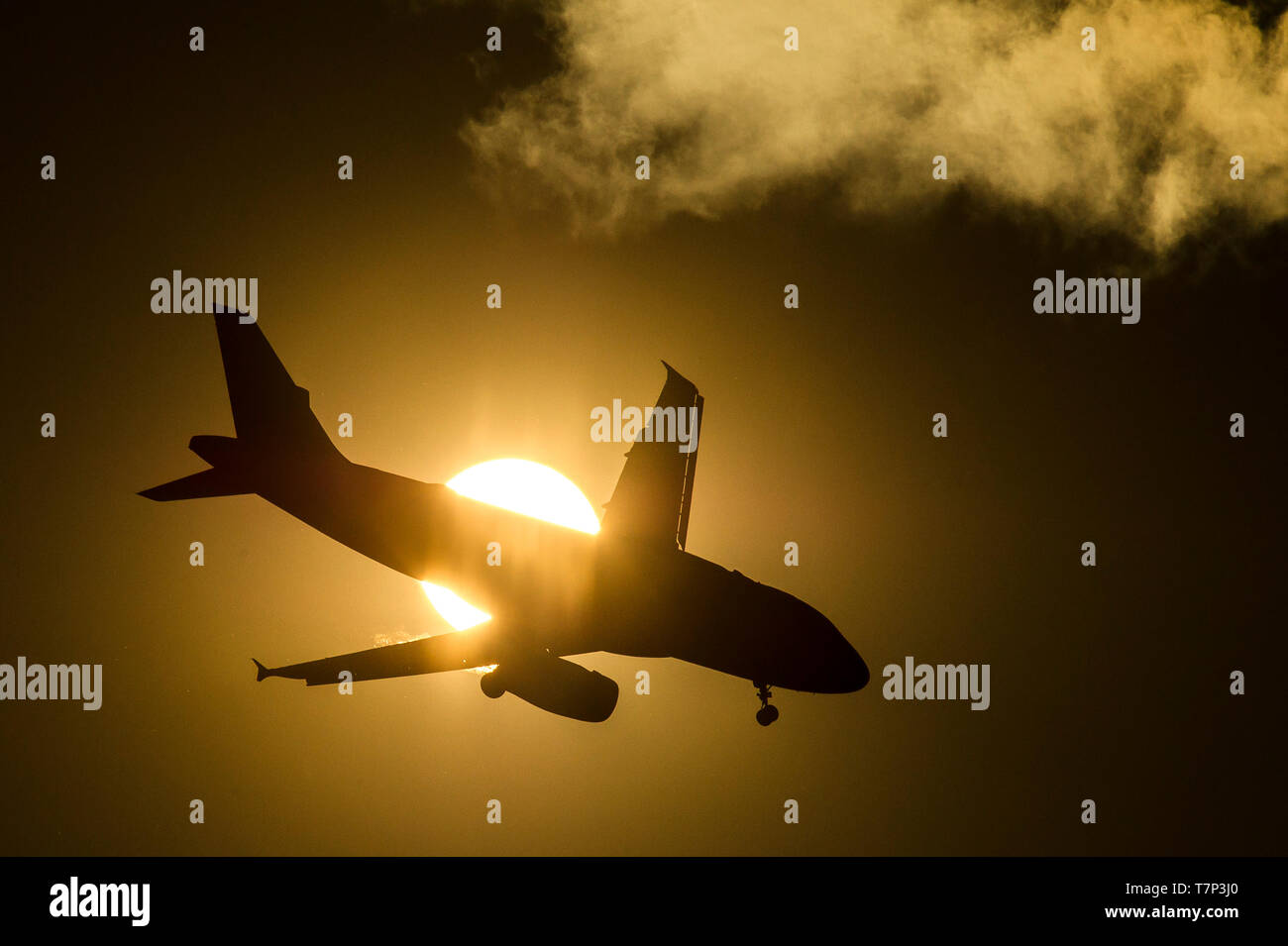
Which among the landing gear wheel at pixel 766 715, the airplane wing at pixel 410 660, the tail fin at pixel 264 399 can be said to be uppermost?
the tail fin at pixel 264 399

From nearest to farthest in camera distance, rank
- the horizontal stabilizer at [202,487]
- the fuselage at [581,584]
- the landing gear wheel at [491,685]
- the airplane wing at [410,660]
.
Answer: the horizontal stabilizer at [202,487], the fuselage at [581,584], the landing gear wheel at [491,685], the airplane wing at [410,660]

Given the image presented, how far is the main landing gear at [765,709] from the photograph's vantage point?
41.4 m

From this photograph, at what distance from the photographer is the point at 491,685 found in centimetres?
4059

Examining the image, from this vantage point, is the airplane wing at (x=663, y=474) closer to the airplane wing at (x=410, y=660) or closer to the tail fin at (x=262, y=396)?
the airplane wing at (x=410, y=660)

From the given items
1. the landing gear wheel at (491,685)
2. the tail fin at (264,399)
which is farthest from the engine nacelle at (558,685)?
the tail fin at (264,399)

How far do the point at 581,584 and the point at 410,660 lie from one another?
9.37 meters

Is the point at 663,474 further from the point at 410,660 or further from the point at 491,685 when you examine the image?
the point at 410,660

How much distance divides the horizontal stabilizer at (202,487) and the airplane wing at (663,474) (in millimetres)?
15112

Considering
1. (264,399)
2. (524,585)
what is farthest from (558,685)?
(264,399)

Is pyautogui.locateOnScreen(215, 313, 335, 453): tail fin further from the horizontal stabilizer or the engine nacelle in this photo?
the engine nacelle

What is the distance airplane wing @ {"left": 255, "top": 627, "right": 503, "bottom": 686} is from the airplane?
0.19 ft

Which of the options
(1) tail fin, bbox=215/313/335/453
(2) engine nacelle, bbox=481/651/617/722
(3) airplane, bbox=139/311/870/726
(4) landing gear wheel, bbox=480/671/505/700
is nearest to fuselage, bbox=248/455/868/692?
(3) airplane, bbox=139/311/870/726

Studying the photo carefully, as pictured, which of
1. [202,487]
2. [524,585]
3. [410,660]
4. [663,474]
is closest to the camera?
[202,487]
